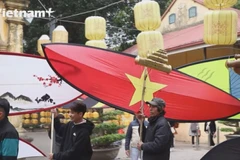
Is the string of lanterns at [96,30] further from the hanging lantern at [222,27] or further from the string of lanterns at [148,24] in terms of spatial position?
the hanging lantern at [222,27]

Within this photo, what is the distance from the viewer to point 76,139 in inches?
149

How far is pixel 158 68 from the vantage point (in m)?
4.36

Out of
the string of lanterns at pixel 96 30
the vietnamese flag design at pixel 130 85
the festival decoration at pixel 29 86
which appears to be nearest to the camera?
the vietnamese flag design at pixel 130 85

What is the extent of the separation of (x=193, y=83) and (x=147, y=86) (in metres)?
0.64

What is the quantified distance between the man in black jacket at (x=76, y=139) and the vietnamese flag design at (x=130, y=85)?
2.74 feet

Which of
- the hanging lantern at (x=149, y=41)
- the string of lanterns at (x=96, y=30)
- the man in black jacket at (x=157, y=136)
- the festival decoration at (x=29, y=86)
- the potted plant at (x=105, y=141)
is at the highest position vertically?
the string of lanterns at (x=96, y=30)

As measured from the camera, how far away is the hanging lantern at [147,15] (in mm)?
9844

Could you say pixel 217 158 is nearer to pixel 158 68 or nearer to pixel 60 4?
pixel 158 68

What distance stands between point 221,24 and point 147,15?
228 centimetres

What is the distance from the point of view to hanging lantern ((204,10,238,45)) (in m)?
8.26

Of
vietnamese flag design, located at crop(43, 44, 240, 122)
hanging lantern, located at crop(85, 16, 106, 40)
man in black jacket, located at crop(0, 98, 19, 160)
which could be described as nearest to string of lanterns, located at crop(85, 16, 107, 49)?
hanging lantern, located at crop(85, 16, 106, 40)

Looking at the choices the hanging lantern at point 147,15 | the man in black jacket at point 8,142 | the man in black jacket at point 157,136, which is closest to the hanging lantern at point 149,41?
the hanging lantern at point 147,15

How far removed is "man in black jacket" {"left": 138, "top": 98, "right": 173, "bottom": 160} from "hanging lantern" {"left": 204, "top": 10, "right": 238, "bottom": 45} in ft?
15.1

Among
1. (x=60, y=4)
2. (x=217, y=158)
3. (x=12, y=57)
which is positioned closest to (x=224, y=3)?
(x=12, y=57)
